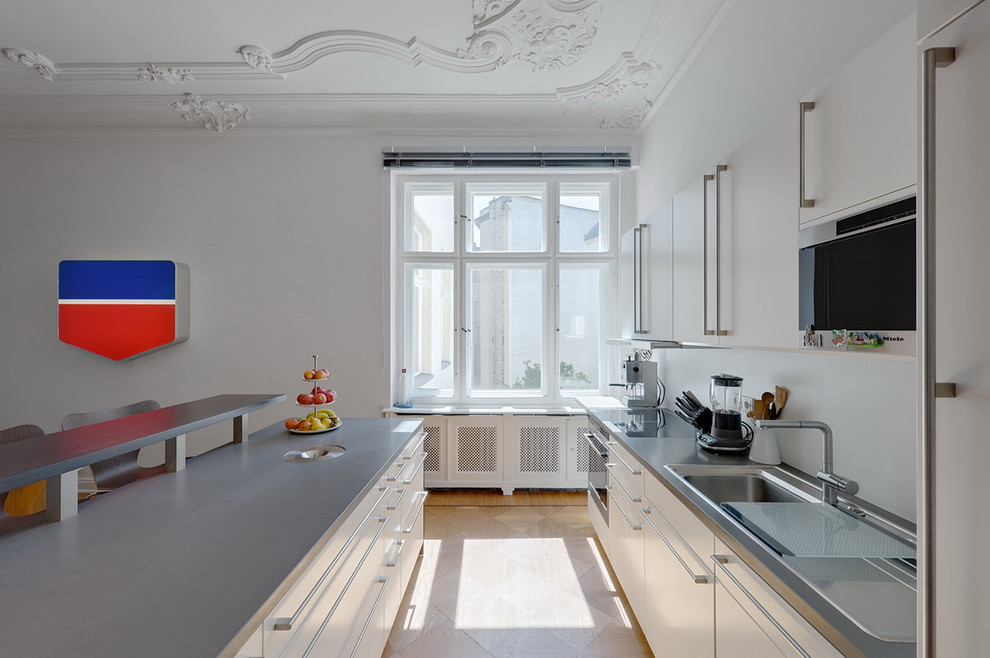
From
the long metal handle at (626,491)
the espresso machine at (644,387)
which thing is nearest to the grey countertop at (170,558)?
the long metal handle at (626,491)

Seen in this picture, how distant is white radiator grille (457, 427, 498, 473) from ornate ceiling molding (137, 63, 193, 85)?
3156 millimetres

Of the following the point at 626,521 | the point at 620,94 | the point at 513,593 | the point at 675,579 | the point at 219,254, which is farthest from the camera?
the point at 219,254

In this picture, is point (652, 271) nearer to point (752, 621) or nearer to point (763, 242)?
point (763, 242)

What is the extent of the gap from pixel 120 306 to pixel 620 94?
4174 millimetres

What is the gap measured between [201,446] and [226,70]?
2.86m

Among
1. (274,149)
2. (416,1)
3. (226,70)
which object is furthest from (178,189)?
(416,1)

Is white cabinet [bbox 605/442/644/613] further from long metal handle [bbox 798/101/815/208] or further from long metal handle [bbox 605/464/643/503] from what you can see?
long metal handle [bbox 798/101/815/208]

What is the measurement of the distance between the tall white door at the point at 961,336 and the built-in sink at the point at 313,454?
1.81m

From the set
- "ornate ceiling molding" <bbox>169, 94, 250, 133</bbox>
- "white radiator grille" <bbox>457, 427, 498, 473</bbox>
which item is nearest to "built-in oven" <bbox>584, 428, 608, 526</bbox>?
"white radiator grille" <bbox>457, 427, 498, 473</bbox>

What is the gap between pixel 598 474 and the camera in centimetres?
275

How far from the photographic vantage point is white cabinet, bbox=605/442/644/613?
196 centimetres

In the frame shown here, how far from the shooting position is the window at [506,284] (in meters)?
3.88

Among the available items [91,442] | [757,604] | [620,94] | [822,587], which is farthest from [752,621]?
[620,94]

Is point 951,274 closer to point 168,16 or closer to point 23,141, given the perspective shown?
point 168,16
